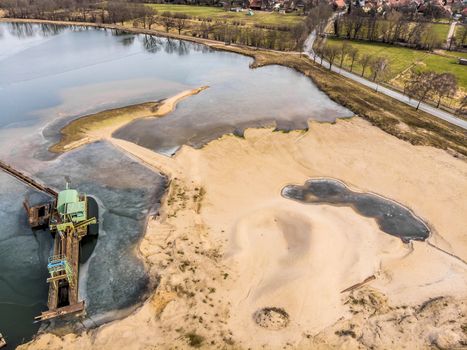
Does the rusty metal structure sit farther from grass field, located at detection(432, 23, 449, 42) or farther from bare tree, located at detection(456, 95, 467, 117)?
grass field, located at detection(432, 23, 449, 42)

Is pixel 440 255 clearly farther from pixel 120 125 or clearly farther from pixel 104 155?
pixel 120 125

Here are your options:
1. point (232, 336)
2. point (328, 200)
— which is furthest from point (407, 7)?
point (232, 336)

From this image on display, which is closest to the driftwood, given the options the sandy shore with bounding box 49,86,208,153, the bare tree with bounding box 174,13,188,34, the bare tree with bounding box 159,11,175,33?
the sandy shore with bounding box 49,86,208,153

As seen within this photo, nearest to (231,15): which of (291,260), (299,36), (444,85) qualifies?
(299,36)

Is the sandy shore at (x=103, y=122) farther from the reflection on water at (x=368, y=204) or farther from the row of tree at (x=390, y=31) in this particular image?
the row of tree at (x=390, y=31)

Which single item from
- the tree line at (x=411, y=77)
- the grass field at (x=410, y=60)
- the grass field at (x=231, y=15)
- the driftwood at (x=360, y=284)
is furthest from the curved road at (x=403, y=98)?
the grass field at (x=231, y=15)

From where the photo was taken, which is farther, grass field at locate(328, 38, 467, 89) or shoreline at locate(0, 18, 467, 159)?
grass field at locate(328, 38, 467, 89)
